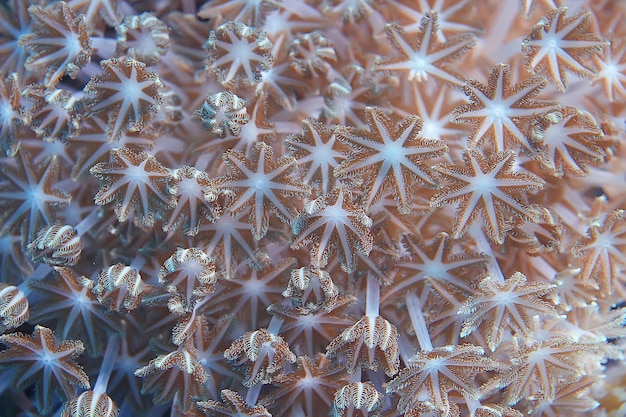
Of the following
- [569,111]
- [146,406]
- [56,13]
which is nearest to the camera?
[569,111]

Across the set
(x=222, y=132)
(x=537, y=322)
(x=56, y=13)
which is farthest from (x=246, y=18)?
(x=537, y=322)

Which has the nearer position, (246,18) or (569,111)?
(569,111)

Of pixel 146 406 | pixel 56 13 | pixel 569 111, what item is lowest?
pixel 146 406

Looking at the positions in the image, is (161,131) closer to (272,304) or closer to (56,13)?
(56,13)

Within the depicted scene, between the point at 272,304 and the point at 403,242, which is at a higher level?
the point at 403,242

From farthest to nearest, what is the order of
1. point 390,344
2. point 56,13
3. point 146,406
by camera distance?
point 146,406 → point 56,13 → point 390,344

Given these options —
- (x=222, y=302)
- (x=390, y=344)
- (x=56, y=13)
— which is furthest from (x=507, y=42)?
(x=56, y=13)
